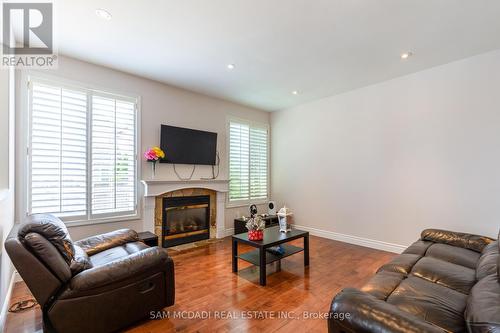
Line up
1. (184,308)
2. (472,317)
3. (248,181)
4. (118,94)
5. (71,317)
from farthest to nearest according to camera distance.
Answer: (248,181), (118,94), (184,308), (71,317), (472,317)

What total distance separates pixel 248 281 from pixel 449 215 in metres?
2.93

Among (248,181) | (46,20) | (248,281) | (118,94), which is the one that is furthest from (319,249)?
(46,20)

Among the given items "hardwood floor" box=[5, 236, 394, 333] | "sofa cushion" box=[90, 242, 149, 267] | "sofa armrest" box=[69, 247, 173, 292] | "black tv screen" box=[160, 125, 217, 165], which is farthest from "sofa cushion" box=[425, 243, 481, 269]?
"black tv screen" box=[160, 125, 217, 165]

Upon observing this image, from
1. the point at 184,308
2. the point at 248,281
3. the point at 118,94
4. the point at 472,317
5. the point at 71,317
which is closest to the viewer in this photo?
the point at 472,317

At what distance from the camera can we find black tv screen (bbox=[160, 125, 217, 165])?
160 inches

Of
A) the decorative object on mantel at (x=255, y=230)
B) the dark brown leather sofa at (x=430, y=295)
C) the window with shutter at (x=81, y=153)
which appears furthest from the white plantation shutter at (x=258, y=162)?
the dark brown leather sofa at (x=430, y=295)

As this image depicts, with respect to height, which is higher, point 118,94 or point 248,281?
point 118,94

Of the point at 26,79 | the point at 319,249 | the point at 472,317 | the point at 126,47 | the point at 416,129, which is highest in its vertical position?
the point at 126,47

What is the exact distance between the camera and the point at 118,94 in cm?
360

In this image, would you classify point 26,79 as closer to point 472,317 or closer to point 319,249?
point 472,317

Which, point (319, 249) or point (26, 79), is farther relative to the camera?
point (319, 249)

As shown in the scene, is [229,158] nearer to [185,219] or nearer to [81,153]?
[185,219]

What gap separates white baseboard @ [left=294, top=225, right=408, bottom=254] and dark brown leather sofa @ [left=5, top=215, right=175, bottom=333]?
3386mm

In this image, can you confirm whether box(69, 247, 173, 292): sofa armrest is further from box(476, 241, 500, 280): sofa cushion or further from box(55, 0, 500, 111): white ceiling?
box(476, 241, 500, 280): sofa cushion
